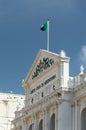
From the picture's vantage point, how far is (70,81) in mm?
57594

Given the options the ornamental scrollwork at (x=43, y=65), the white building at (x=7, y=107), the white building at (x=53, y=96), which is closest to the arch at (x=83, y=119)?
the white building at (x=53, y=96)

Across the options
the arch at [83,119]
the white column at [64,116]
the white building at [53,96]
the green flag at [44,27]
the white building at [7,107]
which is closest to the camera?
the arch at [83,119]

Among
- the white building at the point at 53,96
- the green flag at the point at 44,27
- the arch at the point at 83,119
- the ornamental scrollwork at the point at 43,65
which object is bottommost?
the arch at the point at 83,119

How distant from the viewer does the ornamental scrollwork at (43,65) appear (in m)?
61.7

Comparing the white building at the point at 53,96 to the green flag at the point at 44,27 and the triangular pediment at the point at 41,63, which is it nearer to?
the triangular pediment at the point at 41,63

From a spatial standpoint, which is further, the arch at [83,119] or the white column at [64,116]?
the white column at [64,116]

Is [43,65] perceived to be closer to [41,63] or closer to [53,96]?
[41,63]

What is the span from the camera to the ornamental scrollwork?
2428 inches

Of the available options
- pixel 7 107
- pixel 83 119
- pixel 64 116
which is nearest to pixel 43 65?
pixel 64 116

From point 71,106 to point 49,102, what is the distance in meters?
3.50

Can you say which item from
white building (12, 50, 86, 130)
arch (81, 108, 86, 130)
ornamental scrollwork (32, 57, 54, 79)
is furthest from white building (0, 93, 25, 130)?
arch (81, 108, 86, 130)

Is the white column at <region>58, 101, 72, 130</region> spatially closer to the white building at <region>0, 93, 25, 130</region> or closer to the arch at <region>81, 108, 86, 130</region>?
the arch at <region>81, 108, 86, 130</region>

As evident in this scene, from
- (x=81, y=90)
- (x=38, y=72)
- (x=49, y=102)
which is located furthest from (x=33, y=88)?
(x=81, y=90)

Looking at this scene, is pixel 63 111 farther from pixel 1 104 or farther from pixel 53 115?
pixel 1 104
